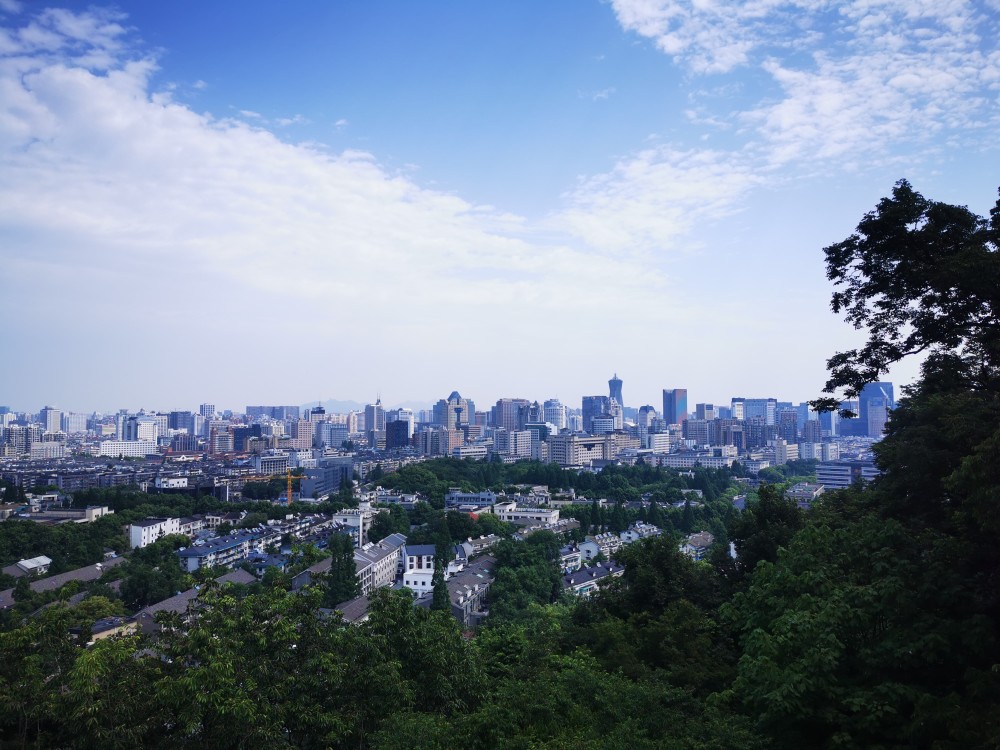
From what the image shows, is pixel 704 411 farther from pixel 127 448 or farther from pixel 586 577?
pixel 586 577

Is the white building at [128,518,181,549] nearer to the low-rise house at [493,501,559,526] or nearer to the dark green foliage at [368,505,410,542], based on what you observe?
the dark green foliage at [368,505,410,542]

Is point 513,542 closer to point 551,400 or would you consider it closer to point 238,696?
point 238,696

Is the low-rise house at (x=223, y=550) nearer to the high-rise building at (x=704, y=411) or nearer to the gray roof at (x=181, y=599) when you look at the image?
the gray roof at (x=181, y=599)

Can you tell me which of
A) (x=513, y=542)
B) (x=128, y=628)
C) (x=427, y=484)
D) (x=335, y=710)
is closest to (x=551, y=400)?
(x=427, y=484)

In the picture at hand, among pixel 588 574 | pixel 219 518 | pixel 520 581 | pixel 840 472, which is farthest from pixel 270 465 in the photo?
pixel 840 472

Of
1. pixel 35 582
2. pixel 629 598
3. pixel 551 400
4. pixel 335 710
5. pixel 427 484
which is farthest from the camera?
pixel 551 400

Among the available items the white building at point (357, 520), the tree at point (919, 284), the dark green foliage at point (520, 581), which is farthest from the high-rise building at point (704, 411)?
the tree at point (919, 284)
